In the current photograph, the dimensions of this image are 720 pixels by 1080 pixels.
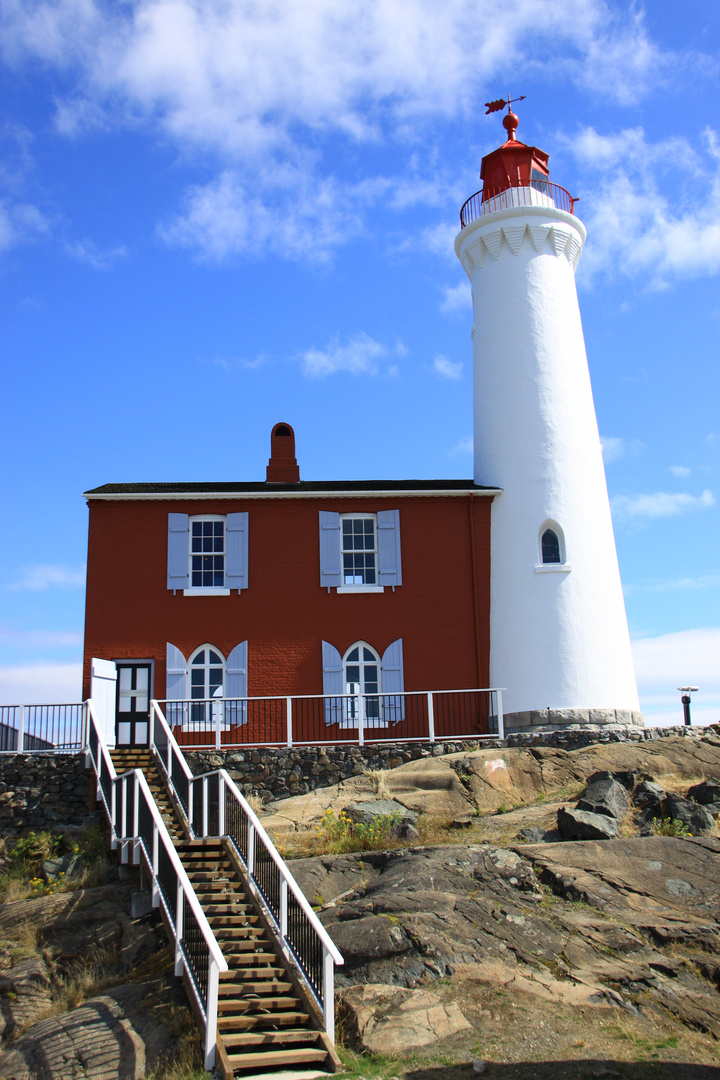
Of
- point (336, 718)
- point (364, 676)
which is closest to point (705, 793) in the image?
point (336, 718)

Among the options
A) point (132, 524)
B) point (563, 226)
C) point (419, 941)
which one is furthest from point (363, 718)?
point (563, 226)

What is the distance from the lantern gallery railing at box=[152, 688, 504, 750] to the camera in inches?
809

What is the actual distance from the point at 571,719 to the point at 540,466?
6.07 m

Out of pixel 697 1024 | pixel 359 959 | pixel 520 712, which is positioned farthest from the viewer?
pixel 520 712

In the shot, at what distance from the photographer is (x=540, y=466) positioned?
2298 centimetres

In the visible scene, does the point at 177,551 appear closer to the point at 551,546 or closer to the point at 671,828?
the point at 551,546

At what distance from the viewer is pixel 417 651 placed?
22047mm

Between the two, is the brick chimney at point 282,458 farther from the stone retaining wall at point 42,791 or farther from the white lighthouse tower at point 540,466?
the stone retaining wall at point 42,791

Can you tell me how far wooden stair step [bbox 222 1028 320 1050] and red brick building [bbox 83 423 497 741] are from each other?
1111 centimetres

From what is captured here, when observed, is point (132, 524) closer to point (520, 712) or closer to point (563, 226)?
point (520, 712)

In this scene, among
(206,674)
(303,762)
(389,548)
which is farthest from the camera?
(389,548)

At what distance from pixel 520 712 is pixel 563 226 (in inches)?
496

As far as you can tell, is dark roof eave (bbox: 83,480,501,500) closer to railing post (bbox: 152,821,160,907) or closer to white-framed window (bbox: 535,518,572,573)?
white-framed window (bbox: 535,518,572,573)

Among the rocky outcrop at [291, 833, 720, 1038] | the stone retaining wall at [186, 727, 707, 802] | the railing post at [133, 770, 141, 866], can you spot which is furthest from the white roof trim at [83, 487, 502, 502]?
the rocky outcrop at [291, 833, 720, 1038]
